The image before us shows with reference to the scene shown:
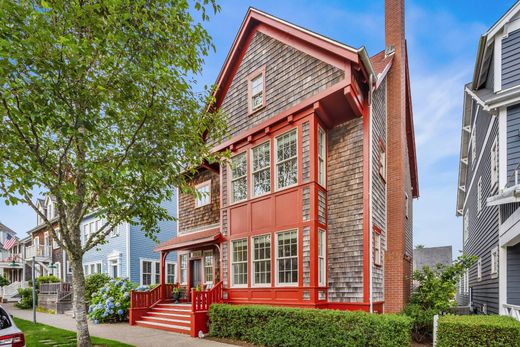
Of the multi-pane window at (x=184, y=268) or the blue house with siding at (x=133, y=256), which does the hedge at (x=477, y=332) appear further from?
the blue house with siding at (x=133, y=256)

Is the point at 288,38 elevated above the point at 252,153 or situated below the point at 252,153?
above

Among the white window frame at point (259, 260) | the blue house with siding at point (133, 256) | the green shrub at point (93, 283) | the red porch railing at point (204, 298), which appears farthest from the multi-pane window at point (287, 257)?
the green shrub at point (93, 283)

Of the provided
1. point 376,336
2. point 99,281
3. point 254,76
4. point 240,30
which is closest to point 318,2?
point 240,30

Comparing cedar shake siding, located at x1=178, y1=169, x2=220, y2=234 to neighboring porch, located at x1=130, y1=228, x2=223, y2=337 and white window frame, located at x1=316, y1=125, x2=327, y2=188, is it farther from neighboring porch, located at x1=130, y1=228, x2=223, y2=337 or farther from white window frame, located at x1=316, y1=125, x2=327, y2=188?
white window frame, located at x1=316, y1=125, x2=327, y2=188

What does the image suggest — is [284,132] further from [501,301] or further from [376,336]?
[501,301]

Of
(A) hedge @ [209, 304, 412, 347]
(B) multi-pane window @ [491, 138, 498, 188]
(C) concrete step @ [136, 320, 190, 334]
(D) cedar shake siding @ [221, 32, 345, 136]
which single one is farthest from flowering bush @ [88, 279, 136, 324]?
(B) multi-pane window @ [491, 138, 498, 188]

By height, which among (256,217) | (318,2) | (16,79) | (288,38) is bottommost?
(256,217)

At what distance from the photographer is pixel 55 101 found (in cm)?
741

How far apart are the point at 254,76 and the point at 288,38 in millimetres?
1928

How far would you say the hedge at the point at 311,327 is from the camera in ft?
27.7

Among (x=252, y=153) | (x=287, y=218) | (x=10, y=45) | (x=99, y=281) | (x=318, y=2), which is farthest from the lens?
(x=99, y=281)

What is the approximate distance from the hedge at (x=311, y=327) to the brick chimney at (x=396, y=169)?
2740 millimetres

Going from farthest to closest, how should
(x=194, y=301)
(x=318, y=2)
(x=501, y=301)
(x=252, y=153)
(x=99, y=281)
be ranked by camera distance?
(x=99, y=281), (x=318, y=2), (x=252, y=153), (x=194, y=301), (x=501, y=301)

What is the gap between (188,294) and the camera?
17000mm
